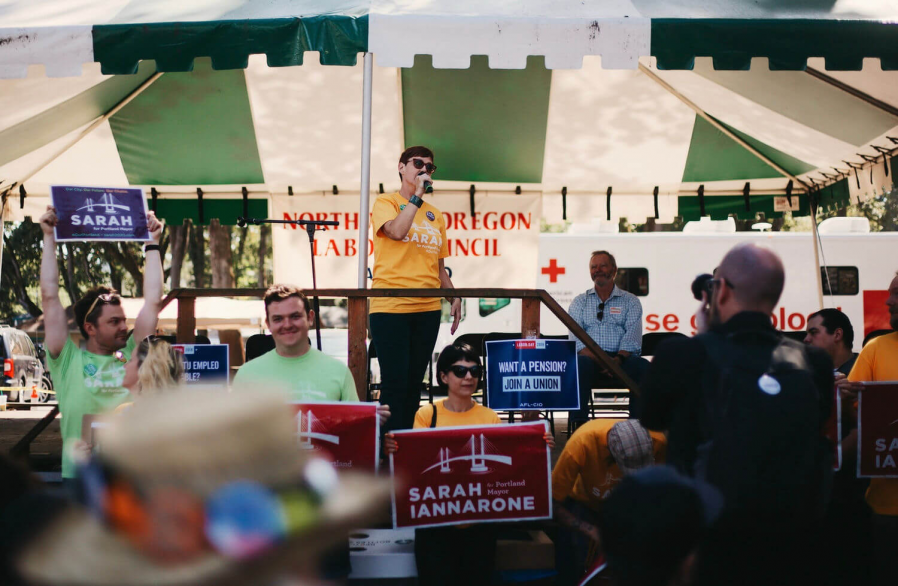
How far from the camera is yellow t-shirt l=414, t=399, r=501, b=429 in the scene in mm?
4613

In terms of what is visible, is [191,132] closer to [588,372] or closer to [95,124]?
[95,124]

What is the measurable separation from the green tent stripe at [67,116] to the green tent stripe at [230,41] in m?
2.65

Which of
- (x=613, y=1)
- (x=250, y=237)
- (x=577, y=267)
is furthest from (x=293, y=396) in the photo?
(x=250, y=237)

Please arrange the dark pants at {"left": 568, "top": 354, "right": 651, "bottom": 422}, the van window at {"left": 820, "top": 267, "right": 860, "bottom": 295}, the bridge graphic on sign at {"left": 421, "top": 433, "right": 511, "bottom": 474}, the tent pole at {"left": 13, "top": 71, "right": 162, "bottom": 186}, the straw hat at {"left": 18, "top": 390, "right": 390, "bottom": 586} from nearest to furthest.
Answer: the straw hat at {"left": 18, "top": 390, "right": 390, "bottom": 586} → the bridge graphic on sign at {"left": 421, "top": 433, "right": 511, "bottom": 474} → the dark pants at {"left": 568, "top": 354, "right": 651, "bottom": 422} → the tent pole at {"left": 13, "top": 71, "right": 162, "bottom": 186} → the van window at {"left": 820, "top": 267, "right": 860, "bottom": 295}

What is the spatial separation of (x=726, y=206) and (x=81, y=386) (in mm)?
7882

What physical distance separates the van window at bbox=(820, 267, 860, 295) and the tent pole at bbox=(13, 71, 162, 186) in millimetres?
11226

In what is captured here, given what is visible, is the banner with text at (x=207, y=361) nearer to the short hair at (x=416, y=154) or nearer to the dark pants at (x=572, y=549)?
the short hair at (x=416, y=154)

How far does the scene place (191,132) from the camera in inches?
339

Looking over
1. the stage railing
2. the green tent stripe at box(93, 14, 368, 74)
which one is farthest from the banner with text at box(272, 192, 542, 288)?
the green tent stripe at box(93, 14, 368, 74)

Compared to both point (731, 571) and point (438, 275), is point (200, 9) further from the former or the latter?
point (731, 571)

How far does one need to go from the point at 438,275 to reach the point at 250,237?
28.2 m

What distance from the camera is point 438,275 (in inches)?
217

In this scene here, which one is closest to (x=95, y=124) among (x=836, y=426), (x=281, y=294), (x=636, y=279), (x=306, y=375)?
(x=281, y=294)

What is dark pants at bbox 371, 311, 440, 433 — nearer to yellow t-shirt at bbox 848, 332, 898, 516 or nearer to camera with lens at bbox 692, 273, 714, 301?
camera with lens at bbox 692, 273, 714, 301
